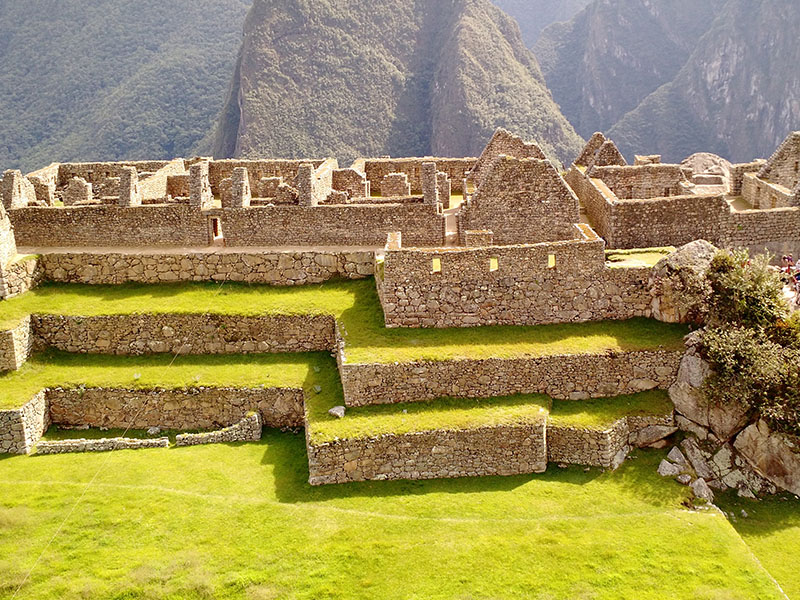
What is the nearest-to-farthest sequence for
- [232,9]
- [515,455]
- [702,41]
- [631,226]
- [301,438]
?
[515,455] → [301,438] → [631,226] → [232,9] → [702,41]

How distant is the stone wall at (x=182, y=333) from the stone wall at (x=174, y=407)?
1734 millimetres

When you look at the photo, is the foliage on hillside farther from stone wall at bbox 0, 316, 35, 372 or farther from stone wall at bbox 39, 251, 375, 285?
stone wall at bbox 0, 316, 35, 372

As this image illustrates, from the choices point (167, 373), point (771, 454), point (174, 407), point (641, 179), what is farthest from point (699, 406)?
point (167, 373)

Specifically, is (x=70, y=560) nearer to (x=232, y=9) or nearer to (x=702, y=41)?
(x=232, y=9)

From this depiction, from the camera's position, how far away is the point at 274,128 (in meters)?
91.0

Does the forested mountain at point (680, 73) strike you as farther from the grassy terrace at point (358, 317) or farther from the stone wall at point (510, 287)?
the grassy terrace at point (358, 317)

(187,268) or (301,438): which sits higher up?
(187,268)

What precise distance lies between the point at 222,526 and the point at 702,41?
465ft

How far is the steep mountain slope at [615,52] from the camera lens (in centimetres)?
14150

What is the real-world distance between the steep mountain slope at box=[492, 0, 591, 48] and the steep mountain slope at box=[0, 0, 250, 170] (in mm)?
71658

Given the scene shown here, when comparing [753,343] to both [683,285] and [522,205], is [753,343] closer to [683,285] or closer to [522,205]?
[683,285]

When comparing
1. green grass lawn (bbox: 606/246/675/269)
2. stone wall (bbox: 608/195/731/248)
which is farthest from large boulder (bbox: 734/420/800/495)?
stone wall (bbox: 608/195/731/248)

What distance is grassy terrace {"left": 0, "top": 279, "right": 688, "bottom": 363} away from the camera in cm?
1955

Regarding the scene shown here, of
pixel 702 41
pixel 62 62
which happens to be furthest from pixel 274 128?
pixel 702 41
